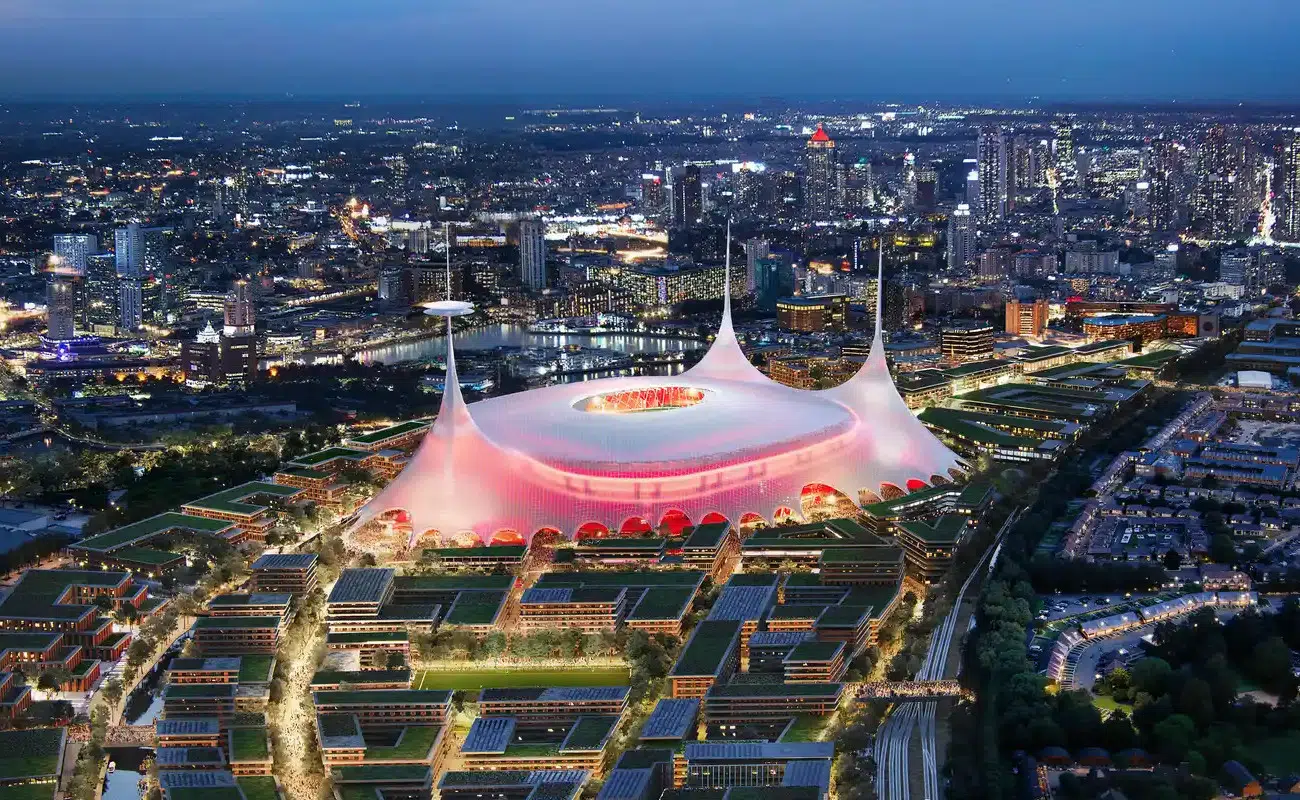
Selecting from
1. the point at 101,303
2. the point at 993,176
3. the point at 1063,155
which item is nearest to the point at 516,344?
the point at 101,303

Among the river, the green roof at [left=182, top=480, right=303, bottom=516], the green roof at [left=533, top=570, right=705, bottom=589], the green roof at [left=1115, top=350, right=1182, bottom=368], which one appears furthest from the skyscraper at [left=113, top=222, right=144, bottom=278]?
the green roof at [left=533, top=570, right=705, bottom=589]

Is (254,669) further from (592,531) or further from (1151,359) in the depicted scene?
(1151,359)

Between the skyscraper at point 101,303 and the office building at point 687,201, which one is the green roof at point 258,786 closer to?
the skyscraper at point 101,303

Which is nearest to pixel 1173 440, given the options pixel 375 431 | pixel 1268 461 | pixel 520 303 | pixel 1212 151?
pixel 1268 461

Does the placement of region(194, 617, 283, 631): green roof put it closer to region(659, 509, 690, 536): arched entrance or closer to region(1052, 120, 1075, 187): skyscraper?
region(659, 509, 690, 536): arched entrance

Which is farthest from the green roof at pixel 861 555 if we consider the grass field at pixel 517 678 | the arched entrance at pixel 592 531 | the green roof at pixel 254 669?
the green roof at pixel 254 669
